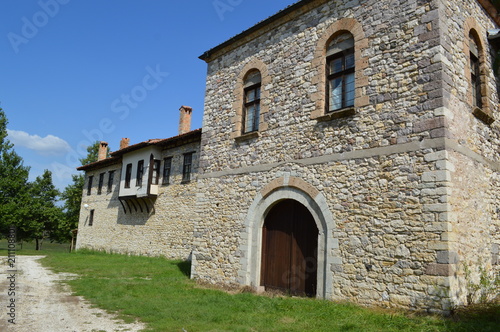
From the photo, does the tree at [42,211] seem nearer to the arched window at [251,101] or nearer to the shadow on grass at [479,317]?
the arched window at [251,101]

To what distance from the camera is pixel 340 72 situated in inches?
319

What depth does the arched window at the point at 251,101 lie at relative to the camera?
32.7 ft

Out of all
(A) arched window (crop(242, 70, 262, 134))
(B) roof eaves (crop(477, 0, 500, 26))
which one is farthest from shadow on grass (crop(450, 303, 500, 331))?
(B) roof eaves (crop(477, 0, 500, 26))

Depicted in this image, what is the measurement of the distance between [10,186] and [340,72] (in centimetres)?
2772

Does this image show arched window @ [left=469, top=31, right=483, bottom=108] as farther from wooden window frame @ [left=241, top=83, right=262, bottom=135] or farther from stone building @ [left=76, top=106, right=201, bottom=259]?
stone building @ [left=76, top=106, right=201, bottom=259]

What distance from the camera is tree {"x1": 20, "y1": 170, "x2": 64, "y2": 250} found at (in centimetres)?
2802

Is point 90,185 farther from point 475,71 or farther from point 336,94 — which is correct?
point 475,71

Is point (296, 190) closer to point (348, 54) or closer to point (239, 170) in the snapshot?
point (239, 170)

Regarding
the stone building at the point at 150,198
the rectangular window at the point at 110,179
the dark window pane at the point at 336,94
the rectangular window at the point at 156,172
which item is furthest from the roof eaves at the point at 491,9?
the rectangular window at the point at 110,179

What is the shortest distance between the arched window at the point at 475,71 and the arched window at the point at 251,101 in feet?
16.5

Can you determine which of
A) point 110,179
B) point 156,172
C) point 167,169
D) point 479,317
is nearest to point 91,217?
point 110,179

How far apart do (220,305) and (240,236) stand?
249 centimetres

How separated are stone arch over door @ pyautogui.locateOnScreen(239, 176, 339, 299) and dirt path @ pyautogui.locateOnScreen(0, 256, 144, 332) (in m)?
3.63

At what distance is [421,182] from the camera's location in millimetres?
6312
